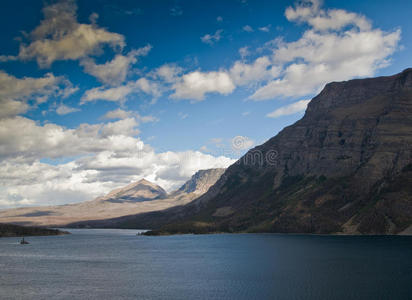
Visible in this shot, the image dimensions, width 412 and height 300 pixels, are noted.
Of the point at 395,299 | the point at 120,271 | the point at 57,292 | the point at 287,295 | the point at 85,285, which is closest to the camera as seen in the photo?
the point at 395,299

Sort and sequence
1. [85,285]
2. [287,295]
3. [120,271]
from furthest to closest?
1. [120,271]
2. [85,285]
3. [287,295]

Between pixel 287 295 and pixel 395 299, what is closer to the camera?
pixel 395 299

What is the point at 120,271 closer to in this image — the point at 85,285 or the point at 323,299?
the point at 85,285

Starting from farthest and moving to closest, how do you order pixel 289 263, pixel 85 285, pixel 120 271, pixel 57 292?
1. pixel 289 263
2. pixel 120 271
3. pixel 85 285
4. pixel 57 292

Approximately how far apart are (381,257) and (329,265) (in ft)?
132

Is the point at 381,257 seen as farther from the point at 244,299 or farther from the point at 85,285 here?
the point at 85,285

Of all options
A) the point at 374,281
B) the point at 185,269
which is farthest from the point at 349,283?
the point at 185,269

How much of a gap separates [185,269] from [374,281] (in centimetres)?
8068

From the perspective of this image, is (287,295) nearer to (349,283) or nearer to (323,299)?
(323,299)

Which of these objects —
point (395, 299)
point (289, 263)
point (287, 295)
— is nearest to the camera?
point (395, 299)

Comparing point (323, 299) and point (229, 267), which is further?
point (229, 267)

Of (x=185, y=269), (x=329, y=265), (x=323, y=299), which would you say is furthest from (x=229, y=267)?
(x=323, y=299)

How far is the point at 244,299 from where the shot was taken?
376 ft

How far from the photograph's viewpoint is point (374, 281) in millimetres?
134250
